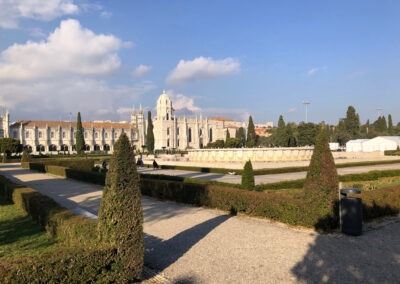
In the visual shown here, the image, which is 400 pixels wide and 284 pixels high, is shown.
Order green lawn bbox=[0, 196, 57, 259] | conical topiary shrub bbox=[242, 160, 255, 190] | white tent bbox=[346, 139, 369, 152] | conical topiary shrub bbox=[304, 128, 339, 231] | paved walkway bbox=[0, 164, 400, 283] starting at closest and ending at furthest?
paved walkway bbox=[0, 164, 400, 283], green lawn bbox=[0, 196, 57, 259], conical topiary shrub bbox=[304, 128, 339, 231], conical topiary shrub bbox=[242, 160, 255, 190], white tent bbox=[346, 139, 369, 152]

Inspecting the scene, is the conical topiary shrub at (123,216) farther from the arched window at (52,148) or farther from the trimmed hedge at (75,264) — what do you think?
the arched window at (52,148)

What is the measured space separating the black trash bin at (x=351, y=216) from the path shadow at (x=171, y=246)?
281 centimetres

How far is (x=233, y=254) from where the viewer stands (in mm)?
5219

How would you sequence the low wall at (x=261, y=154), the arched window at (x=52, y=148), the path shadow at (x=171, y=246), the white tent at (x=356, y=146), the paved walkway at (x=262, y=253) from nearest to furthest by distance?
the paved walkway at (x=262, y=253)
the path shadow at (x=171, y=246)
the low wall at (x=261, y=154)
the white tent at (x=356, y=146)
the arched window at (x=52, y=148)

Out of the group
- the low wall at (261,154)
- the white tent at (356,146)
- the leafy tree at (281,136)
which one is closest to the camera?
the low wall at (261,154)

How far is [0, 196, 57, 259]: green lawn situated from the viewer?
5.60 m

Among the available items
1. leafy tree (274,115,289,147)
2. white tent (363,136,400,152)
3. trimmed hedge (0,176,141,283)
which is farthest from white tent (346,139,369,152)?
trimmed hedge (0,176,141,283)

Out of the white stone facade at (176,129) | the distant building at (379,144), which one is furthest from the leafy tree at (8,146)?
the distant building at (379,144)

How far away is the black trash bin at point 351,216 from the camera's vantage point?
6078mm

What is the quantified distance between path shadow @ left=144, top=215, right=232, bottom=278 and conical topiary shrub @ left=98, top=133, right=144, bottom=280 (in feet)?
2.25

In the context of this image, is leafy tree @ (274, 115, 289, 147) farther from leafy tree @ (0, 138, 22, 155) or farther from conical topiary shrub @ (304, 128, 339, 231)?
conical topiary shrub @ (304, 128, 339, 231)

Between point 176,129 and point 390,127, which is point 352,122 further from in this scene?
point 176,129

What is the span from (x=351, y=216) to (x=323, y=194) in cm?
68

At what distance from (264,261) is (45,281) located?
3.17 meters
